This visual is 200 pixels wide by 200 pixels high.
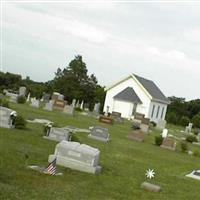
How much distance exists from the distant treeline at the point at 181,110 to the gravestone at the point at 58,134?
4673 cm

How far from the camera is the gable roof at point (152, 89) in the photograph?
57.2m

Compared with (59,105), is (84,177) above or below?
below

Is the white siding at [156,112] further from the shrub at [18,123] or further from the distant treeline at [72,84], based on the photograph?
the shrub at [18,123]

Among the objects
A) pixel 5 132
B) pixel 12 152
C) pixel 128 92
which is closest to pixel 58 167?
pixel 12 152

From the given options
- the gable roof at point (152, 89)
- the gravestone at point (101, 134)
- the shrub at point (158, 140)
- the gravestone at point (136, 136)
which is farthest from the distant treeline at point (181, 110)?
the gravestone at point (101, 134)

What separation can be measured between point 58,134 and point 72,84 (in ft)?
125

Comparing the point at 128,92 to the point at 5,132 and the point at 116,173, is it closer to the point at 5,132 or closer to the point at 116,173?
the point at 5,132

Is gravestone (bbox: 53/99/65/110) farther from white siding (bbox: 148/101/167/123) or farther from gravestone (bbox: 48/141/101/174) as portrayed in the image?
gravestone (bbox: 48/141/101/174)

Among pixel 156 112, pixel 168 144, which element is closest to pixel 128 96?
pixel 156 112

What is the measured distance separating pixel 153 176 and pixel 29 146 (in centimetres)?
442

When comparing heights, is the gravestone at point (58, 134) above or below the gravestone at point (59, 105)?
below

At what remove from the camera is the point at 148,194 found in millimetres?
12539

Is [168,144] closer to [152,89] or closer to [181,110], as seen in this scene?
[152,89]

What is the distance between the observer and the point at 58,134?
19938mm
